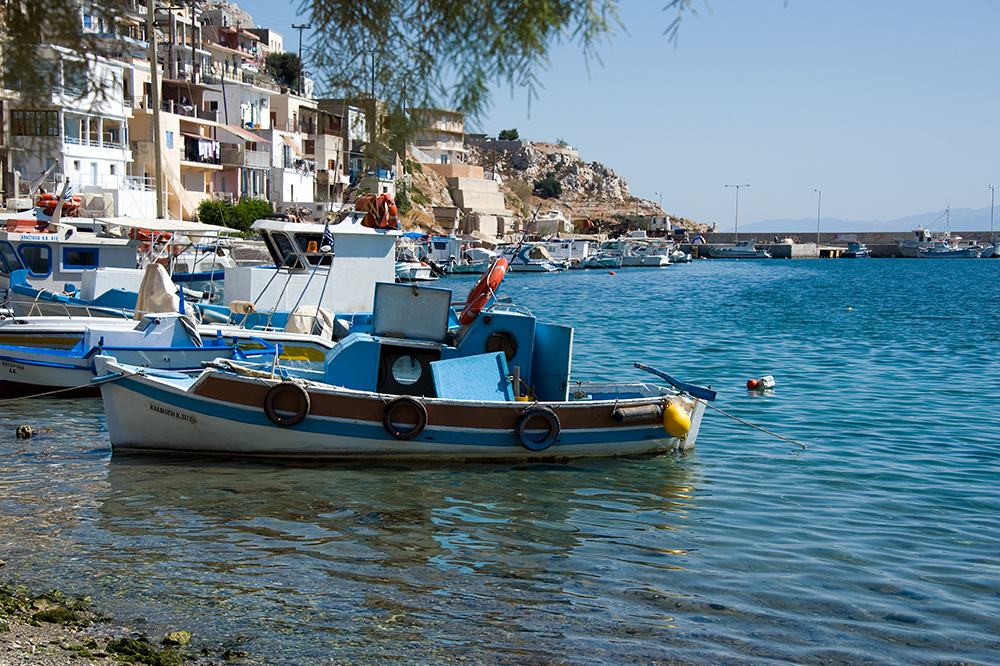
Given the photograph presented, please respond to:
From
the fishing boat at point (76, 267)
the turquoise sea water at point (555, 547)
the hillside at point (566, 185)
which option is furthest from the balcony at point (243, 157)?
the hillside at point (566, 185)

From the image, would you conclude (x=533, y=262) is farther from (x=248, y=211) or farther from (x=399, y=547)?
(x=399, y=547)

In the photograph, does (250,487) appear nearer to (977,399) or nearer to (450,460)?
(450,460)

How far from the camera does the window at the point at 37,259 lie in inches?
896

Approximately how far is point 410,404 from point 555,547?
342 centimetres

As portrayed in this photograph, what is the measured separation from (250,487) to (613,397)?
562cm

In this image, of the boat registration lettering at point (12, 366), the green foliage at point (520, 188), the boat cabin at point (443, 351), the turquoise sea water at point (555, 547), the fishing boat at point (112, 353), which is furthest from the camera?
the green foliage at point (520, 188)

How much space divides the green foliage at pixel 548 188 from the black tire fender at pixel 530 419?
16480cm

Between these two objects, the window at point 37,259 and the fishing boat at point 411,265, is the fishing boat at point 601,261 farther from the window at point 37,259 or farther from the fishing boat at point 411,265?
the window at point 37,259

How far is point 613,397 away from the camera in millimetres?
13664

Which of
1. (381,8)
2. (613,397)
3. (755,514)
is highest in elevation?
(381,8)

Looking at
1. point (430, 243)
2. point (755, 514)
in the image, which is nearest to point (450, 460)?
point (755, 514)

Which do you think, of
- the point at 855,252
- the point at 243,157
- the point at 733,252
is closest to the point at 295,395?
the point at 243,157

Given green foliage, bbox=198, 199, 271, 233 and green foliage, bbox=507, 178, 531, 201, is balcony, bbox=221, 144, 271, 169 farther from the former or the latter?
green foliage, bbox=507, 178, 531, 201

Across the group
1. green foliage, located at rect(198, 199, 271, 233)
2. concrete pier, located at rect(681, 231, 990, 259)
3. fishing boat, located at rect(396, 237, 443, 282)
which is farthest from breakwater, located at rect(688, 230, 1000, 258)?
green foliage, located at rect(198, 199, 271, 233)
